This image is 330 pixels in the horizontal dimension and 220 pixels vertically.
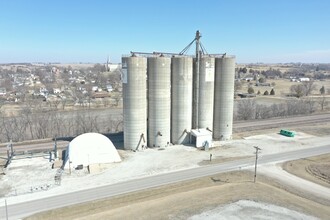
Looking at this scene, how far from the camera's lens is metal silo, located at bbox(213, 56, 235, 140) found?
1994 inches

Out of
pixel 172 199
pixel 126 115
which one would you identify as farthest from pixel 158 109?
pixel 172 199

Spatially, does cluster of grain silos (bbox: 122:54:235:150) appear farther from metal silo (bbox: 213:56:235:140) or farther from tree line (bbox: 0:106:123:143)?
tree line (bbox: 0:106:123:143)

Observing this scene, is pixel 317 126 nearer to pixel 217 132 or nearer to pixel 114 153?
pixel 217 132

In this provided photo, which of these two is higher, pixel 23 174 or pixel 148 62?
pixel 148 62

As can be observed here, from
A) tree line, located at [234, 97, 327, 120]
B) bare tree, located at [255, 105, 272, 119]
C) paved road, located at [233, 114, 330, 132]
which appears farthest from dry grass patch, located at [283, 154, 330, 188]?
bare tree, located at [255, 105, 272, 119]

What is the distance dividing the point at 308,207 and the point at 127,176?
20.6 metres

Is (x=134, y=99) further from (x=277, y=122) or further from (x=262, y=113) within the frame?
(x=262, y=113)

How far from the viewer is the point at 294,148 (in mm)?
47625

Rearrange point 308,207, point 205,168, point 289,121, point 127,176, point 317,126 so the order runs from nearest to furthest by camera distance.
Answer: point 308,207, point 127,176, point 205,168, point 317,126, point 289,121

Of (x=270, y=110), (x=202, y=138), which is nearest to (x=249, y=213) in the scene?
(x=202, y=138)

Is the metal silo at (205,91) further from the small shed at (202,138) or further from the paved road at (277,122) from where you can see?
the paved road at (277,122)

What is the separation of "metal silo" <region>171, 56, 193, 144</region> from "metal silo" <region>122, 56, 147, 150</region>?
5.22 metres

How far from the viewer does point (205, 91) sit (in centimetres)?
5006

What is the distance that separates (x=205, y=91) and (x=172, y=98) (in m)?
6.19
